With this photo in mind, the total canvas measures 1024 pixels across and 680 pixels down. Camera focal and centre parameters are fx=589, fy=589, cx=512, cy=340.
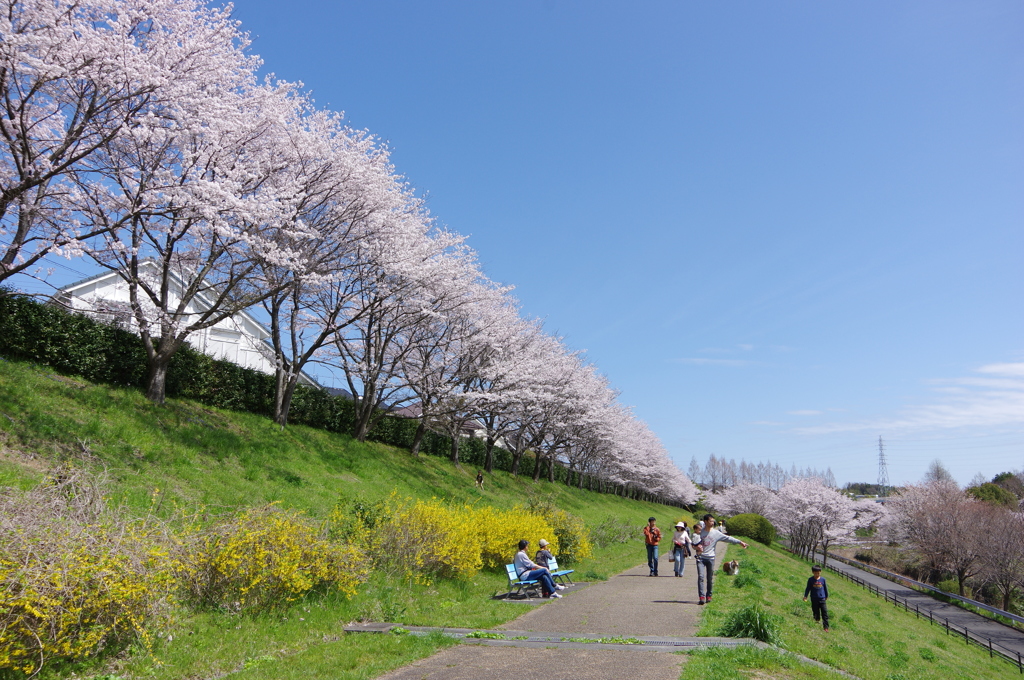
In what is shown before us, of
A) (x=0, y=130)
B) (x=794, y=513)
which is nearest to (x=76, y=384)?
(x=0, y=130)

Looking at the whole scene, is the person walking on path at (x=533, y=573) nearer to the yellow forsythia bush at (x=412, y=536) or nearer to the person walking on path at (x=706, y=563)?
the yellow forsythia bush at (x=412, y=536)

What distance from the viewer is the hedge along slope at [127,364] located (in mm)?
15219

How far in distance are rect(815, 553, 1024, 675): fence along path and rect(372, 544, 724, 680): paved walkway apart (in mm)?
16576

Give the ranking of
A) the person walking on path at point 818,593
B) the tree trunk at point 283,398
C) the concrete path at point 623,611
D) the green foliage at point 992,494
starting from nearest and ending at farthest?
the concrete path at point 623,611, the person walking on path at point 818,593, the tree trunk at point 283,398, the green foliage at point 992,494

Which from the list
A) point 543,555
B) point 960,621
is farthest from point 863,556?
point 543,555

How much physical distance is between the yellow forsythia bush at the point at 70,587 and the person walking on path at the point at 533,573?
23.4 ft

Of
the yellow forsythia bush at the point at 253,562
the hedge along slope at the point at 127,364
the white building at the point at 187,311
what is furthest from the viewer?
the white building at the point at 187,311

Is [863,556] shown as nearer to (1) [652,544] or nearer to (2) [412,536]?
(1) [652,544]

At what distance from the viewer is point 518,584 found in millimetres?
12539

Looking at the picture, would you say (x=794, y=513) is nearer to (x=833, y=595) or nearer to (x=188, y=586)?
(x=833, y=595)

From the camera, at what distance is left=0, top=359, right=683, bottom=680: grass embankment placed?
23.4 ft

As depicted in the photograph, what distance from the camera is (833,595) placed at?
23750 mm

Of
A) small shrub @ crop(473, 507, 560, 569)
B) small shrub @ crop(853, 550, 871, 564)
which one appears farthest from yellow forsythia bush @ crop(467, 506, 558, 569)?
small shrub @ crop(853, 550, 871, 564)

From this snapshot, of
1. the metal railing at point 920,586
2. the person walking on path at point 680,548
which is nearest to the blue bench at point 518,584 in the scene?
the person walking on path at point 680,548
